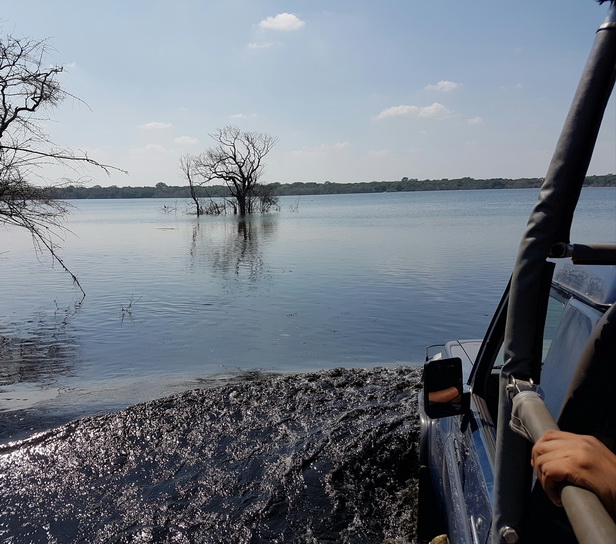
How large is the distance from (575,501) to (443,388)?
60.0 inches

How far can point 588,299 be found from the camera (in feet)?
6.22

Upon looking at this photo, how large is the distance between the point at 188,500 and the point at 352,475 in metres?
1.44

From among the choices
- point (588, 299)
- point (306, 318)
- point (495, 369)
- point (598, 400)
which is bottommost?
point (306, 318)

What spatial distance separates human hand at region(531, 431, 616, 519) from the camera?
117cm

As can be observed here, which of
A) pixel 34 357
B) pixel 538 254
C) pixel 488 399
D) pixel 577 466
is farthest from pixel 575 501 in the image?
pixel 34 357

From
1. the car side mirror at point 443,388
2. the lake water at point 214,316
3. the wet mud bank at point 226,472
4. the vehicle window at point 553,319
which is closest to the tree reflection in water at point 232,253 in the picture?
the lake water at point 214,316

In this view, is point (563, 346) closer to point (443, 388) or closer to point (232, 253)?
point (443, 388)

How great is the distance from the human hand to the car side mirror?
133 centimetres

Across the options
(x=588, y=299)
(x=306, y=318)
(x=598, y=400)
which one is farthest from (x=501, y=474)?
(x=306, y=318)

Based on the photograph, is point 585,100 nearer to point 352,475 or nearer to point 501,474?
point 501,474

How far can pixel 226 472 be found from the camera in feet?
16.8

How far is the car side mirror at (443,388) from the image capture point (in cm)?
259

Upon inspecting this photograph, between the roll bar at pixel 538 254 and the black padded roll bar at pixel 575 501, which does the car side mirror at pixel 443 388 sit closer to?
the roll bar at pixel 538 254

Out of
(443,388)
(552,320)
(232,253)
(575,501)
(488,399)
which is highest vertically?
(552,320)
